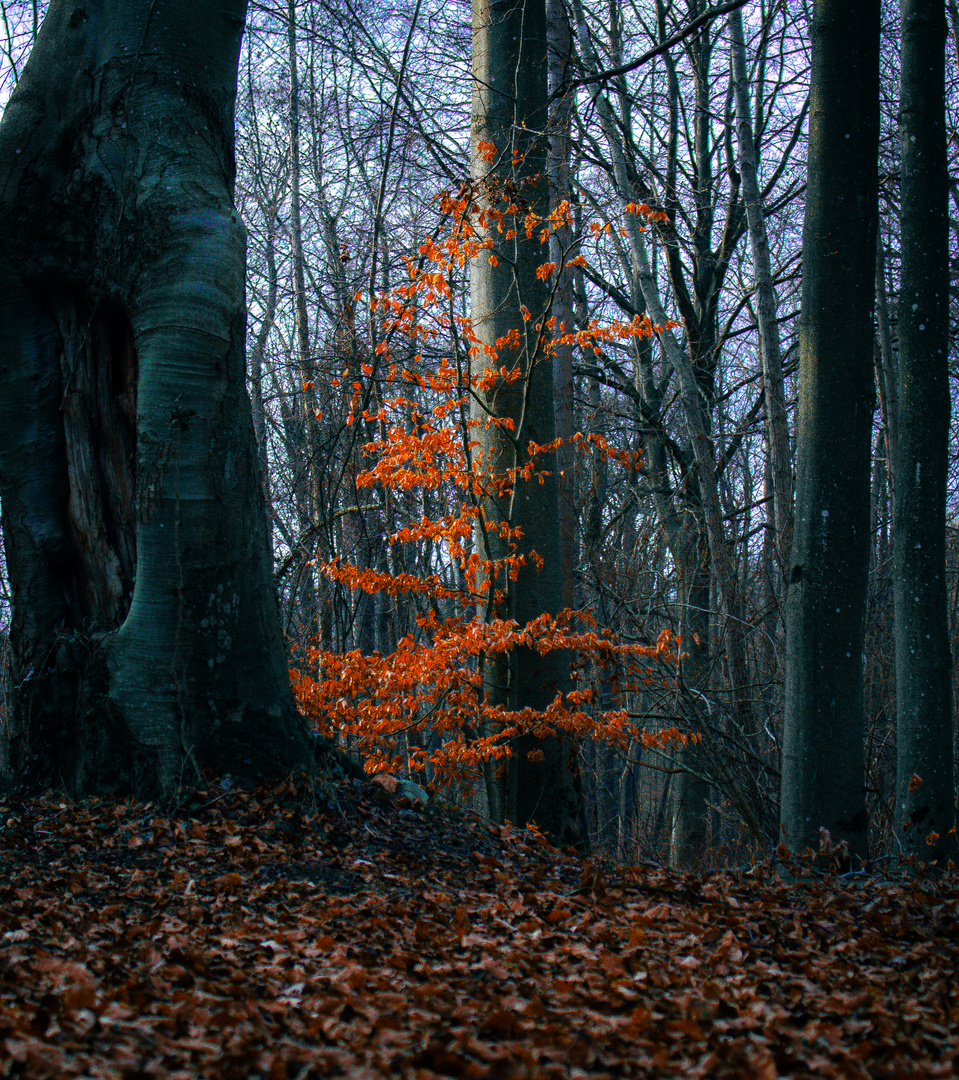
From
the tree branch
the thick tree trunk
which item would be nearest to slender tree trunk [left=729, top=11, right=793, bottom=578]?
the tree branch

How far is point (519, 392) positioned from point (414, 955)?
4884 millimetres

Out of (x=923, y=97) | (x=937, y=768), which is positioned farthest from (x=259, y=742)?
(x=923, y=97)

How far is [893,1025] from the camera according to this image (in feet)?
7.39

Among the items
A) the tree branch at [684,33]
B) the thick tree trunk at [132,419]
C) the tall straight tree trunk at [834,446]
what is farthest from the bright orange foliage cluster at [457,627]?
the thick tree trunk at [132,419]

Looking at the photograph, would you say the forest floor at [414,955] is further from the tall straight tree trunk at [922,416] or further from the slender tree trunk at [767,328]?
the slender tree trunk at [767,328]

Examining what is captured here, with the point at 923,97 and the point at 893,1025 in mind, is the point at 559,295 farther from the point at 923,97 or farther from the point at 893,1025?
the point at 893,1025

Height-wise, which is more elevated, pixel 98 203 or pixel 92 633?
pixel 98 203

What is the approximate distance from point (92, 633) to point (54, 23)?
3.10m

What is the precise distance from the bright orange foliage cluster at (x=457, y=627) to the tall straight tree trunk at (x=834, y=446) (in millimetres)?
1277

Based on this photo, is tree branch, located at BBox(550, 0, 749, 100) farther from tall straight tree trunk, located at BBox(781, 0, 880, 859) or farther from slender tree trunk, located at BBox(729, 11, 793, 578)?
slender tree trunk, located at BBox(729, 11, 793, 578)

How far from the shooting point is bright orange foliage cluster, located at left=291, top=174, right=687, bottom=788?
237 inches

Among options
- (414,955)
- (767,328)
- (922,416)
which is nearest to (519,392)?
(922,416)

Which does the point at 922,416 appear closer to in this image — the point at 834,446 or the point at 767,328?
the point at 834,446

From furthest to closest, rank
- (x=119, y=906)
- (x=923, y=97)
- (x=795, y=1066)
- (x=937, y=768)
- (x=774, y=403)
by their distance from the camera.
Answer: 1. (x=774, y=403)
2. (x=923, y=97)
3. (x=937, y=768)
4. (x=119, y=906)
5. (x=795, y=1066)
